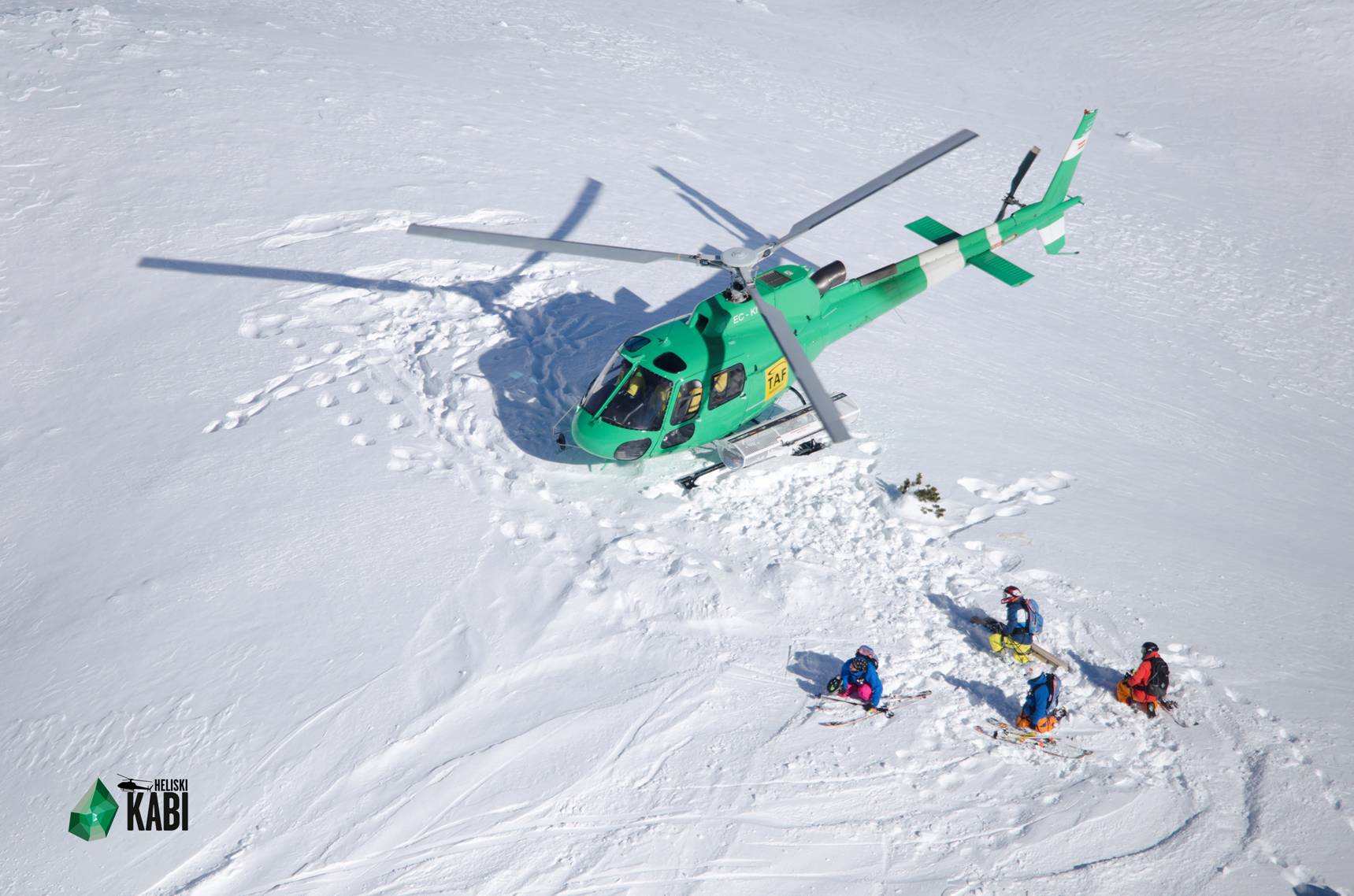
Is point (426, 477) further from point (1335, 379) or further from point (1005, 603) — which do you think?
point (1335, 379)

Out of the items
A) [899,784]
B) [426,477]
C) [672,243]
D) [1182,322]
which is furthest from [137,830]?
[1182,322]

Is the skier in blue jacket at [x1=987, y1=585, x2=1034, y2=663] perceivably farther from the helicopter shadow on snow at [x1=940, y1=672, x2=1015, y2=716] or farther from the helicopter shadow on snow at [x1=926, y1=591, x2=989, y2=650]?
the helicopter shadow on snow at [x1=940, y1=672, x2=1015, y2=716]

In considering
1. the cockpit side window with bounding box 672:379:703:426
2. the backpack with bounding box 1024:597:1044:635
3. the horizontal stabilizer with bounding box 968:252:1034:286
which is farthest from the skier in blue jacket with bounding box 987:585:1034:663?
the horizontal stabilizer with bounding box 968:252:1034:286

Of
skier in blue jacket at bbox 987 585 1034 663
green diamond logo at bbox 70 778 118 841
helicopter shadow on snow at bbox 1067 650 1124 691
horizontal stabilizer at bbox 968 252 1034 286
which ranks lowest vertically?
green diamond logo at bbox 70 778 118 841

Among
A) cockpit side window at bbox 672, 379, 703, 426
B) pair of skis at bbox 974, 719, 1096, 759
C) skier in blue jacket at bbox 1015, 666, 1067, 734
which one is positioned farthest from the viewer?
cockpit side window at bbox 672, 379, 703, 426

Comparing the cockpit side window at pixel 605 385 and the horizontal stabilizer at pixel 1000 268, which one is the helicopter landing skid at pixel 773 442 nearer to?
the cockpit side window at pixel 605 385
